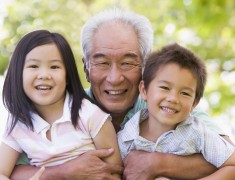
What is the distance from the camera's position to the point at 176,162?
130 inches

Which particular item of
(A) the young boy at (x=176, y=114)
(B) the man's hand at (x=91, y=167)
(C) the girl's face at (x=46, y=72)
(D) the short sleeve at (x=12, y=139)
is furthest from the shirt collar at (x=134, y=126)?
(D) the short sleeve at (x=12, y=139)

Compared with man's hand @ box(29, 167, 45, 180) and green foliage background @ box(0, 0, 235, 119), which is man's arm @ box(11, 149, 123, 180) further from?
green foliage background @ box(0, 0, 235, 119)

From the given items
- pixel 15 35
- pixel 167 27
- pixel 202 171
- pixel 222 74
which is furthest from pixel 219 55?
pixel 202 171

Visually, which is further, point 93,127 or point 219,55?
point 219,55

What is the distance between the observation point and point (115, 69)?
3707mm

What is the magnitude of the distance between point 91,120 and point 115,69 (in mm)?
475

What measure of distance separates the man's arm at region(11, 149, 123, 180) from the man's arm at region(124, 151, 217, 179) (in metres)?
0.09

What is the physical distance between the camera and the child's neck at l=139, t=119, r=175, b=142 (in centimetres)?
337

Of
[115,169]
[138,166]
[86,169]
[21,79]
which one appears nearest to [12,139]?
[21,79]

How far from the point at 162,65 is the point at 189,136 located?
36cm

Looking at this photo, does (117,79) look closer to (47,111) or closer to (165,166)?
(47,111)

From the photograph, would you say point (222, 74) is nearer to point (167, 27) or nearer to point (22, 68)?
point (167, 27)

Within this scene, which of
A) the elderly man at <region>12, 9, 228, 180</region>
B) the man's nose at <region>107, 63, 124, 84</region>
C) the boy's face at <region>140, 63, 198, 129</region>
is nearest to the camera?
the boy's face at <region>140, 63, 198, 129</region>

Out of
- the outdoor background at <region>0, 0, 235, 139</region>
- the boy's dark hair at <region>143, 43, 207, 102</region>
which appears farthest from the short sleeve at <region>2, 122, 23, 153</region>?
the outdoor background at <region>0, 0, 235, 139</region>
